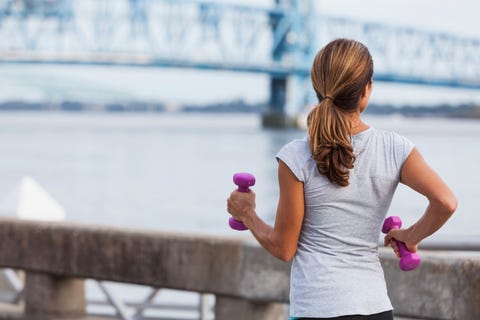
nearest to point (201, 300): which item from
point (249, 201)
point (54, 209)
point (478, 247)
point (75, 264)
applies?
point (75, 264)

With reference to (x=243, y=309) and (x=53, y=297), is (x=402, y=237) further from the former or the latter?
(x=53, y=297)

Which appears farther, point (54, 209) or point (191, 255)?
point (54, 209)

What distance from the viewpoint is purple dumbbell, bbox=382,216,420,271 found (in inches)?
99.8

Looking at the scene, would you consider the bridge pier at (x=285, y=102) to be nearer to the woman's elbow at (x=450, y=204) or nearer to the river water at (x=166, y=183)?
the river water at (x=166, y=183)

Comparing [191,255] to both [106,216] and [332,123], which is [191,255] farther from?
[106,216]

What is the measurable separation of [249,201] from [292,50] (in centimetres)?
9818

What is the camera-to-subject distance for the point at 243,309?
408 cm

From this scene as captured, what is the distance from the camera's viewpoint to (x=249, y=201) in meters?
2.60

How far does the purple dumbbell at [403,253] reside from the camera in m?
2.54

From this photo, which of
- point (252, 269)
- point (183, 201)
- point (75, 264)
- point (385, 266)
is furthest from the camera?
point (183, 201)

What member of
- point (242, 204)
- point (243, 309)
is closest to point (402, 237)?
point (242, 204)

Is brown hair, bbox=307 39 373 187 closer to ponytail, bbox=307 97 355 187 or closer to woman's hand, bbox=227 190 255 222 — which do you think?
ponytail, bbox=307 97 355 187

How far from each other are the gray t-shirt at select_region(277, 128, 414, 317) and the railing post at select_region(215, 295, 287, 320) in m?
1.57

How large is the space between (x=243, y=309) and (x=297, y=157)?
1.69 m
